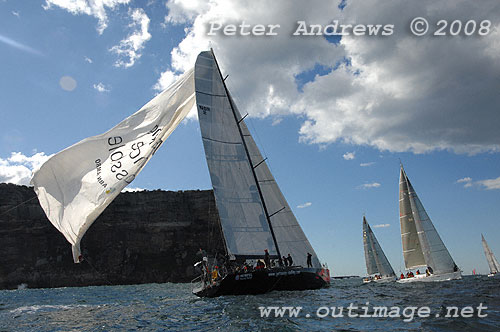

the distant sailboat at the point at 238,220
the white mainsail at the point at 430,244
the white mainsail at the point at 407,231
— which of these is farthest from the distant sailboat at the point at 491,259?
the distant sailboat at the point at 238,220

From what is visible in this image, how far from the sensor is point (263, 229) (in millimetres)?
18766

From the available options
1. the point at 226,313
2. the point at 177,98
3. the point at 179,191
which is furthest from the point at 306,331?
the point at 179,191

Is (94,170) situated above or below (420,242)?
above

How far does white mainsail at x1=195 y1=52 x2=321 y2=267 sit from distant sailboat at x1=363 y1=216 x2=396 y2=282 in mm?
25795

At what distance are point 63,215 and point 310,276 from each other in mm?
11311

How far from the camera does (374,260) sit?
149 ft

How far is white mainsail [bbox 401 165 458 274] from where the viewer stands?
3238 cm

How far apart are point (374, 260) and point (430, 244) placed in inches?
528

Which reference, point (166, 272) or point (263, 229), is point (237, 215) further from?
point (166, 272)
